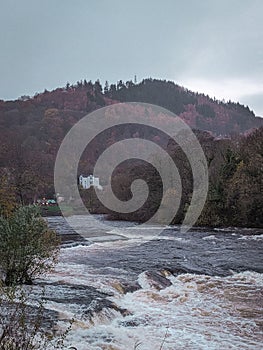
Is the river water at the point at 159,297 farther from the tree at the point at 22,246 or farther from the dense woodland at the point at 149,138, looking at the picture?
the dense woodland at the point at 149,138

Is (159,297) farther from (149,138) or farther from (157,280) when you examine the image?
(149,138)

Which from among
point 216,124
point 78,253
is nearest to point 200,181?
point 78,253

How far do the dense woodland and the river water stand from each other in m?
4.69

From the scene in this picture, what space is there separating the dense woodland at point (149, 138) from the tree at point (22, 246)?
426 centimetres

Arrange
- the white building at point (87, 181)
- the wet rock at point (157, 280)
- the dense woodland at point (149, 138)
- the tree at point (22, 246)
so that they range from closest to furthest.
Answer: the tree at point (22, 246) → the wet rock at point (157, 280) → the dense woodland at point (149, 138) → the white building at point (87, 181)

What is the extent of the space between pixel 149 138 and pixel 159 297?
65.7 m

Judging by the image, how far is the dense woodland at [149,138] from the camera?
3262cm

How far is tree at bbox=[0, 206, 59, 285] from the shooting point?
10117 millimetres

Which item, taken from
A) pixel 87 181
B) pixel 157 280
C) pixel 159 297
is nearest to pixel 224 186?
pixel 157 280

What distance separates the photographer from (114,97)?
145m

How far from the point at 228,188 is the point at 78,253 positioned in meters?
18.6

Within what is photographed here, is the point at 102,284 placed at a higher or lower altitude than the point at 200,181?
→ lower

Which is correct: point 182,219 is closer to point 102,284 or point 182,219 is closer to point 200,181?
point 200,181

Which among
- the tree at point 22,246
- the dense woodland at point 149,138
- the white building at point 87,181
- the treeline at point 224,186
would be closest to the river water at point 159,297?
the tree at point 22,246
